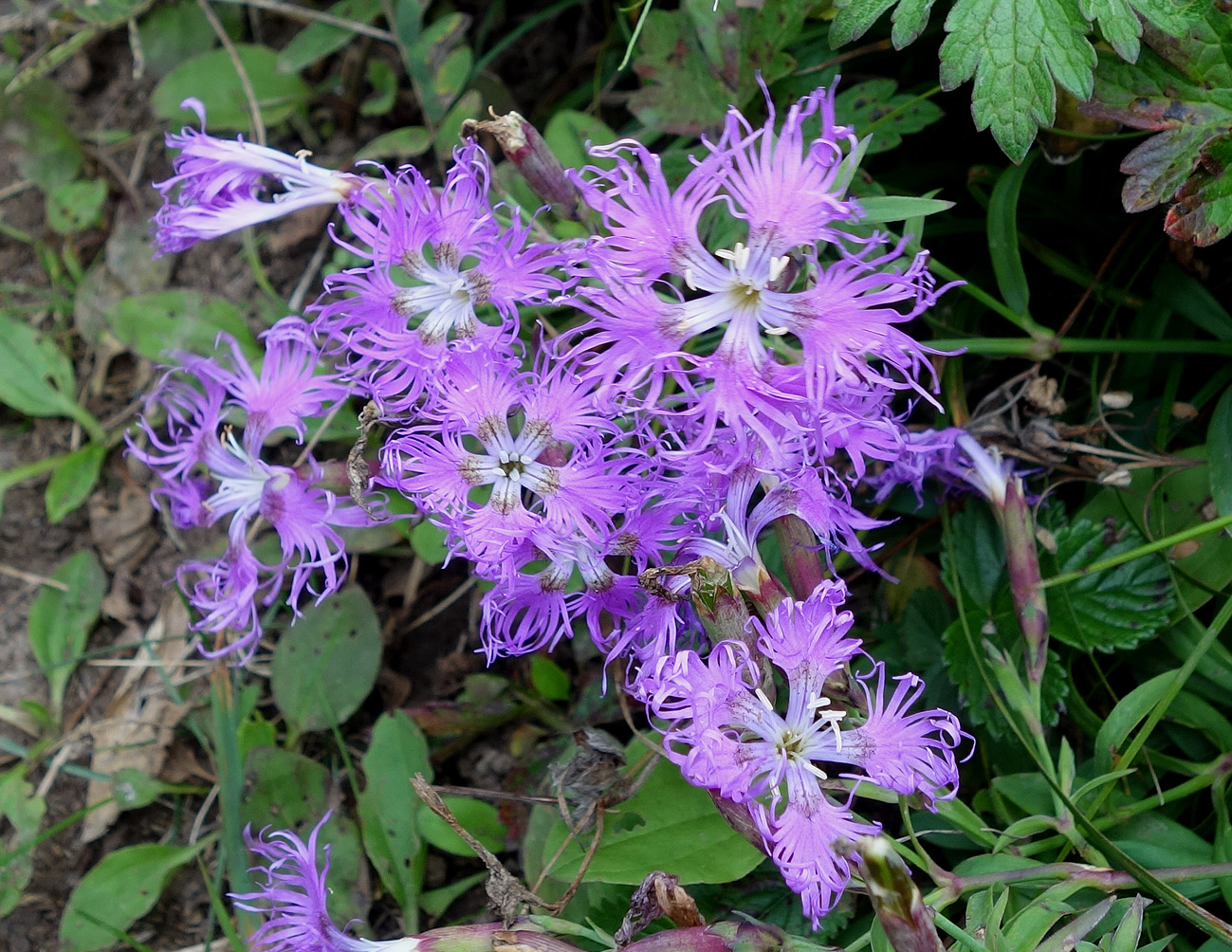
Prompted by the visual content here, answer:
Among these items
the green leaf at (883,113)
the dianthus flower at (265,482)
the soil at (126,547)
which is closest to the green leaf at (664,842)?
the soil at (126,547)

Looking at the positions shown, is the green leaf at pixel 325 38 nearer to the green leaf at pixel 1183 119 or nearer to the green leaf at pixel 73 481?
the green leaf at pixel 73 481

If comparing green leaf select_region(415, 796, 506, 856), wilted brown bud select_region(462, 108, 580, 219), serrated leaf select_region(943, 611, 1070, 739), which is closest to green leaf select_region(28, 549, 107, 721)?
green leaf select_region(415, 796, 506, 856)

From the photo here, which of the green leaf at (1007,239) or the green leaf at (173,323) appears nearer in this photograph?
the green leaf at (1007,239)

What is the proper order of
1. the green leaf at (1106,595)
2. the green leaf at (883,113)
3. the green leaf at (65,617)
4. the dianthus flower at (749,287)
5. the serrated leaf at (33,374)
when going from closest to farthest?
the dianthus flower at (749,287) → the green leaf at (1106,595) → the green leaf at (883,113) → the green leaf at (65,617) → the serrated leaf at (33,374)

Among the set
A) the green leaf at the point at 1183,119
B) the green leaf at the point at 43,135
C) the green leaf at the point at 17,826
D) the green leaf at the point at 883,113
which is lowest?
the green leaf at the point at 17,826

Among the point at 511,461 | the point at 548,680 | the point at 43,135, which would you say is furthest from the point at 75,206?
the point at 511,461

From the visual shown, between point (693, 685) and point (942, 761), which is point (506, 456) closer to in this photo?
point (693, 685)
